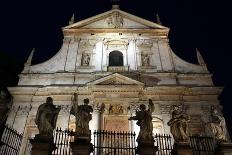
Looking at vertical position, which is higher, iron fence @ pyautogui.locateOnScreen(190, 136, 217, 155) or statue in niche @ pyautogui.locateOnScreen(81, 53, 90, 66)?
statue in niche @ pyautogui.locateOnScreen(81, 53, 90, 66)

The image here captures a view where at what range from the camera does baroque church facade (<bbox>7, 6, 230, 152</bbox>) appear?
1900cm

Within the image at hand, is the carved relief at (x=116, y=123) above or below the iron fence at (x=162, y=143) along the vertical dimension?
above

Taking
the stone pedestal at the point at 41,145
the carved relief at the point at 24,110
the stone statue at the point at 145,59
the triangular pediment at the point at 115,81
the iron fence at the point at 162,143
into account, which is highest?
Result: the stone statue at the point at 145,59

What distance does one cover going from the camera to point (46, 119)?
12227 mm

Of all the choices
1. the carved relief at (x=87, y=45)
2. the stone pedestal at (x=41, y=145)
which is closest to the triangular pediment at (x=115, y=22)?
the carved relief at (x=87, y=45)

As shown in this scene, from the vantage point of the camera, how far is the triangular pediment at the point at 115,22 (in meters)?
24.3

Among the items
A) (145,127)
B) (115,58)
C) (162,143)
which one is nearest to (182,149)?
(145,127)

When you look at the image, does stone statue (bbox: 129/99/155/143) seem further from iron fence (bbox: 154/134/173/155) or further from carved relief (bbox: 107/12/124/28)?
carved relief (bbox: 107/12/124/28)

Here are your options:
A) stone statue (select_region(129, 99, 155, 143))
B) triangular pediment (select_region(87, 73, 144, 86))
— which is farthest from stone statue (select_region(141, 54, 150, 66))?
stone statue (select_region(129, 99, 155, 143))

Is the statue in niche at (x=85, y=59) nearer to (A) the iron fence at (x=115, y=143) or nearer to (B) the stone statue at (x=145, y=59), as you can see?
(B) the stone statue at (x=145, y=59)

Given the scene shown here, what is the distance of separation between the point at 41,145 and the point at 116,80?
30.8 ft

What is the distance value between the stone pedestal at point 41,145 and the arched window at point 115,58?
36.7 feet

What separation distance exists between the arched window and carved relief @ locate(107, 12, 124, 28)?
257cm

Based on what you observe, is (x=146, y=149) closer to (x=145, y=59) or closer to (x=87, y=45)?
(x=145, y=59)
